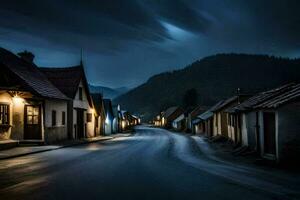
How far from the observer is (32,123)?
30.0 metres

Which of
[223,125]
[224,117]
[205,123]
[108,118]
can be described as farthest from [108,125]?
[223,125]

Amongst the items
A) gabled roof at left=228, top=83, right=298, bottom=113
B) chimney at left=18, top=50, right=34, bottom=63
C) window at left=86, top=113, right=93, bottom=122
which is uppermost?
chimney at left=18, top=50, right=34, bottom=63

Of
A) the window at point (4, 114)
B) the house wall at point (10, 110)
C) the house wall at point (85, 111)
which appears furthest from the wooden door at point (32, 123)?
the house wall at point (85, 111)

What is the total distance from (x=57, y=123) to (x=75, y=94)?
6.53 m

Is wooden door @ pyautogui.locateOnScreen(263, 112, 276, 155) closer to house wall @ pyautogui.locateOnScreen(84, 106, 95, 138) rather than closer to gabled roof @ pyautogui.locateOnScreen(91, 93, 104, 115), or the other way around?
house wall @ pyautogui.locateOnScreen(84, 106, 95, 138)

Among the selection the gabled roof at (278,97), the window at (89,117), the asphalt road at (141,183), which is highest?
the gabled roof at (278,97)

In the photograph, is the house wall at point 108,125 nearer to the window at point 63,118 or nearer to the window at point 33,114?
the window at point 63,118

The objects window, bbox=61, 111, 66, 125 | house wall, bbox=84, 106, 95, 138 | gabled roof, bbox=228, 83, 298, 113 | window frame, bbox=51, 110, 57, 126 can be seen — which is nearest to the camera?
gabled roof, bbox=228, 83, 298, 113

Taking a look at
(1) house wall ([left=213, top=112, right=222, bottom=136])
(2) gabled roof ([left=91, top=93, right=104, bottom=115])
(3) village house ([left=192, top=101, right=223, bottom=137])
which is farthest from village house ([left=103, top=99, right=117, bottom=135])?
(1) house wall ([left=213, top=112, right=222, bottom=136])

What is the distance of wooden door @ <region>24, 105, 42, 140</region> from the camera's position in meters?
29.6

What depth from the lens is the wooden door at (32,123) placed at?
29562 mm

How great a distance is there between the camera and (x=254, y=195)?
9.47 m

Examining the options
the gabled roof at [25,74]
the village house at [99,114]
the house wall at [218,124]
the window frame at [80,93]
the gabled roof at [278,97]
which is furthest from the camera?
the village house at [99,114]

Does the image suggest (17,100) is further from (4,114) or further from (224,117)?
(224,117)
